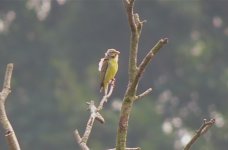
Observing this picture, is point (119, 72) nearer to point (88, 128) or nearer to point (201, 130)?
point (88, 128)

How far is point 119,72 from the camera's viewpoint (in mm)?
27141

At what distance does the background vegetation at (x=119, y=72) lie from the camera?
82.8 ft

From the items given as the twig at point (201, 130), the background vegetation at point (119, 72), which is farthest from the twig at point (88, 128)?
the background vegetation at point (119, 72)

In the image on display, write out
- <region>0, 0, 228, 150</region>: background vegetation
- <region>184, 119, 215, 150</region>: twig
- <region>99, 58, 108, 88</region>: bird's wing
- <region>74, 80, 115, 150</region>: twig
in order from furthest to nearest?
<region>0, 0, 228, 150</region>: background vegetation → <region>99, 58, 108, 88</region>: bird's wing → <region>74, 80, 115, 150</region>: twig → <region>184, 119, 215, 150</region>: twig

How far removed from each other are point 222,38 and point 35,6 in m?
6.62

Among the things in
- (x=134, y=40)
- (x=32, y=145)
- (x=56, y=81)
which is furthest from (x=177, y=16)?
(x=134, y=40)

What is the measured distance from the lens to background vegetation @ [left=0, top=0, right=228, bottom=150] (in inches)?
993

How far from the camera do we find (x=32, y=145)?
25.2 meters

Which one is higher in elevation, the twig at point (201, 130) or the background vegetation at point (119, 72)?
the background vegetation at point (119, 72)

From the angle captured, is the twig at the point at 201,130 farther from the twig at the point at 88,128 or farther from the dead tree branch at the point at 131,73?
the twig at the point at 88,128

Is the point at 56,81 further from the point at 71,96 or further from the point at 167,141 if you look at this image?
the point at 167,141

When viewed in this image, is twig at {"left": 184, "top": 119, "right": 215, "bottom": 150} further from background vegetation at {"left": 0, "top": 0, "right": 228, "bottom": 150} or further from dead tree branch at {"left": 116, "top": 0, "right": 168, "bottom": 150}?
background vegetation at {"left": 0, "top": 0, "right": 228, "bottom": 150}

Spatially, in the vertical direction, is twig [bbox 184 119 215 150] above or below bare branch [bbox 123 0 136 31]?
below

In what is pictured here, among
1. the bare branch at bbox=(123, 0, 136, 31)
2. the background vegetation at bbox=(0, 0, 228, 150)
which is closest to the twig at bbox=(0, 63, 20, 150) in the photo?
the bare branch at bbox=(123, 0, 136, 31)
